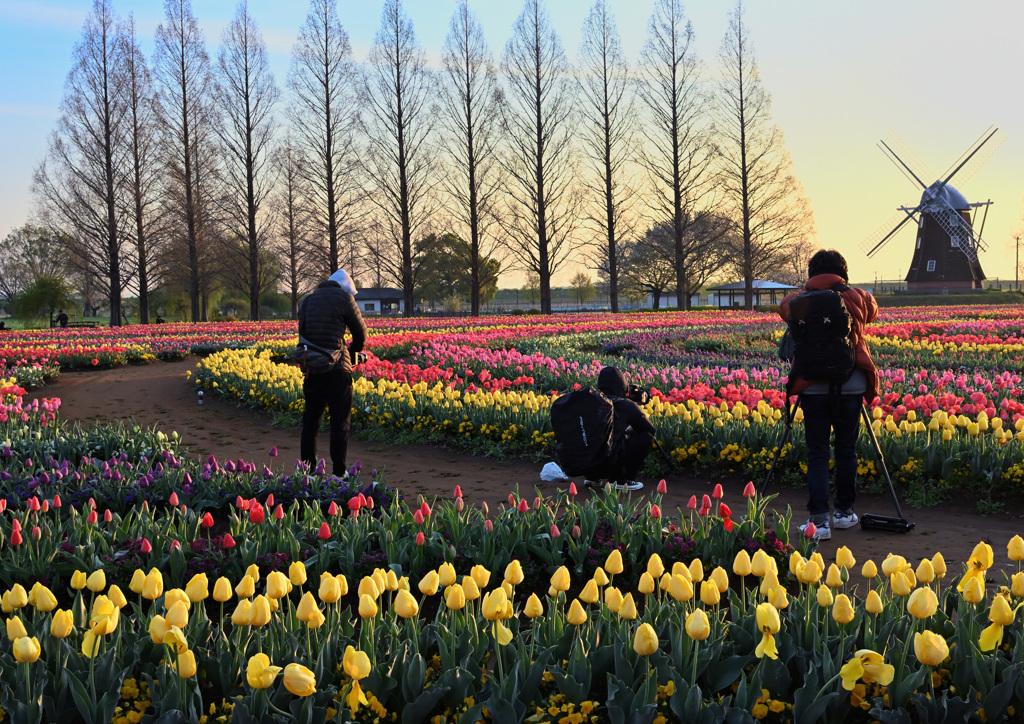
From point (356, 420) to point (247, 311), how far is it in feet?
188

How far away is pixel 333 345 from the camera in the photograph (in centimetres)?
630

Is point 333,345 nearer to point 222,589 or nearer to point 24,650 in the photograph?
point 222,589

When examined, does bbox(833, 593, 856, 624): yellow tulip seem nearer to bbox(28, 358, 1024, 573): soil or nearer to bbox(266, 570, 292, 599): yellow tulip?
bbox(266, 570, 292, 599): yellow tulip

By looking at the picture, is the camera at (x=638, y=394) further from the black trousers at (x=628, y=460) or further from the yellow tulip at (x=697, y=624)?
the yellow tulip at (x=697, y=624)

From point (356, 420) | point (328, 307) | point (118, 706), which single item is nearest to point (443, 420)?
point (356, 420)

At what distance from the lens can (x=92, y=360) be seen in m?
16.1

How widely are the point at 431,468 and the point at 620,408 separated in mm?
2088

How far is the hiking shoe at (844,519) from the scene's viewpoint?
204 inches

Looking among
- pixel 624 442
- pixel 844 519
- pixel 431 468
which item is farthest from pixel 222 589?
pixel 431 468

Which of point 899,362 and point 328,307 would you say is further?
point 899,362

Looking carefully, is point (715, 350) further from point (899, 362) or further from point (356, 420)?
point (356, 420)

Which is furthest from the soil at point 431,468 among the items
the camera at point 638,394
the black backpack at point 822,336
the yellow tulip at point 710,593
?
the yellow tulip at point 710,593

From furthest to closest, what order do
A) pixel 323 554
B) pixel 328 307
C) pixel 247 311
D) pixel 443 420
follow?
pixel 247 311, pixel 443 420, pixel 328 307, pixel 323 554

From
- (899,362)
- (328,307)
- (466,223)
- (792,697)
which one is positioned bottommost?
(792,697)
